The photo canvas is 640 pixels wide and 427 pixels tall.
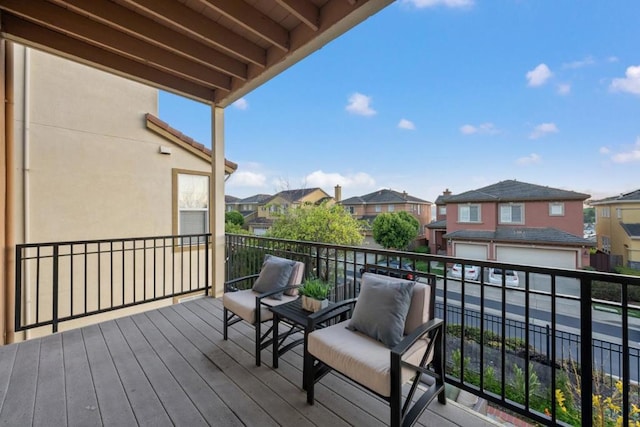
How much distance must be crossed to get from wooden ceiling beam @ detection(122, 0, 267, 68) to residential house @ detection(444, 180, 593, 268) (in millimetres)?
15202

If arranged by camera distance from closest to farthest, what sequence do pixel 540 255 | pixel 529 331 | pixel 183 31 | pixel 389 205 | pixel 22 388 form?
pixel 529 331
pixel 22 388
pixel 183 31
pixel 540 255
pixel 389 205

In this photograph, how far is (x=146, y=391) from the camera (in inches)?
72.3

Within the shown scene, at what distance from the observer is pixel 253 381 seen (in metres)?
1.95

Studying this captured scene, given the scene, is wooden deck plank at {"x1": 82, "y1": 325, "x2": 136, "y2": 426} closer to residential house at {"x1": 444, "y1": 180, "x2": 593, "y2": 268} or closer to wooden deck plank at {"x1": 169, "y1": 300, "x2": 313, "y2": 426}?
wooden deck plank at {"x1": 169, "y1": 300, "x2": 313, "y2": 426}

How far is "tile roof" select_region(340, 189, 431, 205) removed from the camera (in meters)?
22.9

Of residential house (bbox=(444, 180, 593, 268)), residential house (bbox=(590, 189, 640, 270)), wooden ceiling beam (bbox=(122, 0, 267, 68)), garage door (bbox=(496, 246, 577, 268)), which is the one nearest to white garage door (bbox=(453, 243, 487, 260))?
residential house (bbox=(444, 180, 593, 268))

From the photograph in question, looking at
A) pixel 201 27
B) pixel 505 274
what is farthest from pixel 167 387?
pixel 201 27

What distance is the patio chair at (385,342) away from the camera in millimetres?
1443

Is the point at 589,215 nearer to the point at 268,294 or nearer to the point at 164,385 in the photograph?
the point at 268,294

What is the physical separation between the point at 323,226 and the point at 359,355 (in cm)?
576

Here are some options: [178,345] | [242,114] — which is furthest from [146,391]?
[242,114]

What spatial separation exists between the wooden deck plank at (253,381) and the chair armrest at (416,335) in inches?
28.9

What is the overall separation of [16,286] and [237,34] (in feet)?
10.7

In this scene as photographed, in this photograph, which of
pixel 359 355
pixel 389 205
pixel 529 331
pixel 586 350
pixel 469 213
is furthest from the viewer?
pixel 389 205
